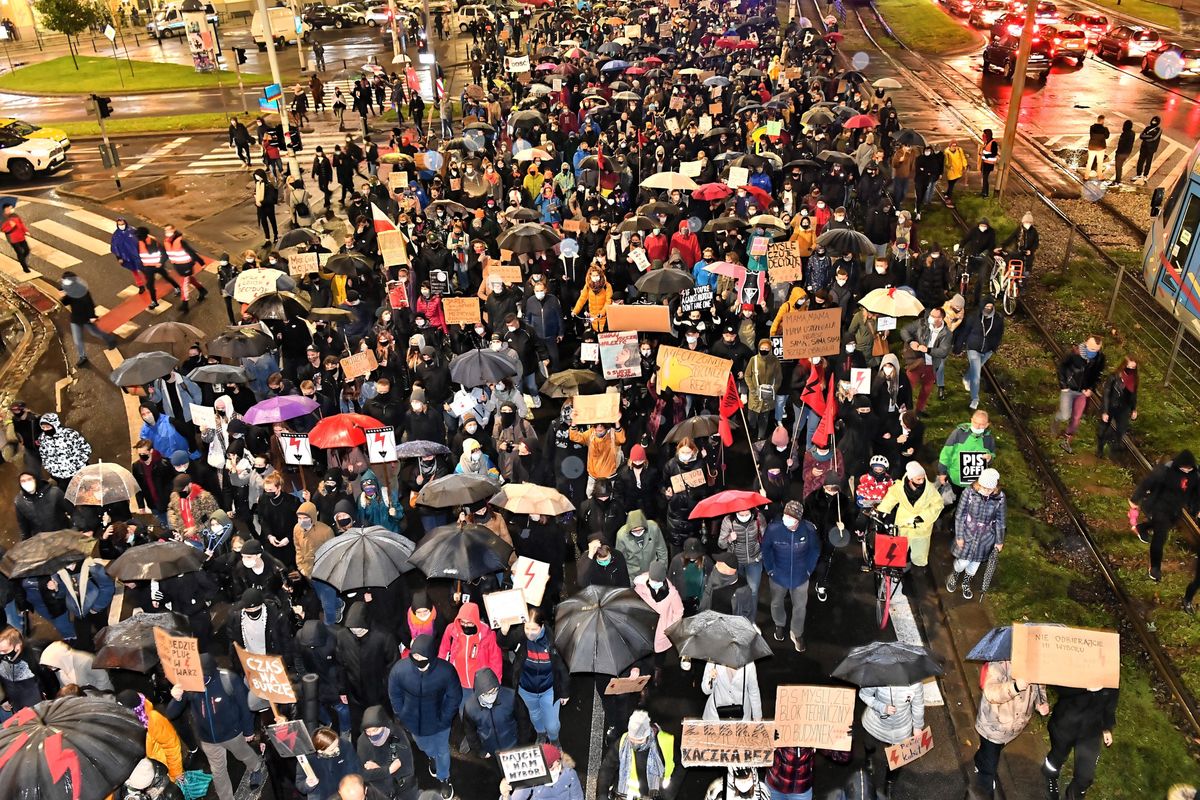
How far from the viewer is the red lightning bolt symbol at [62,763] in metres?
6.79

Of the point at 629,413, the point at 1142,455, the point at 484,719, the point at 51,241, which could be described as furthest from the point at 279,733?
the point at 51,241

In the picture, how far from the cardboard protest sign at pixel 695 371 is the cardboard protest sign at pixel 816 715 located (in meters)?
5.39

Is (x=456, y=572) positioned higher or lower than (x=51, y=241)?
higher

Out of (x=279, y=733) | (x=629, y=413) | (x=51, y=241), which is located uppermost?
(x=279, y=733)

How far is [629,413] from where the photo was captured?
13.8 metres

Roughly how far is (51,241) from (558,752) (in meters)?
26.0

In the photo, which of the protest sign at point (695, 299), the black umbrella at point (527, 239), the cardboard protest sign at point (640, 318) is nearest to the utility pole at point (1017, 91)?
the protest sign at point (695, 299)

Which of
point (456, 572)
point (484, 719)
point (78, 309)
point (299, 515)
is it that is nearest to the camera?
point (484, 719)

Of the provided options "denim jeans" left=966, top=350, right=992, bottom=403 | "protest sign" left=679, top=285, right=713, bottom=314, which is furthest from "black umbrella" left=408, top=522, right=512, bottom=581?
"denim jeans" left=966, top=350, right=992, bottom=403

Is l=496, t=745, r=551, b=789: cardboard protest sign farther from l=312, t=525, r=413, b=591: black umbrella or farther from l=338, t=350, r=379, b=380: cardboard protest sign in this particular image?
l=338, t=350, r=379, b=380: cardboard protest sign

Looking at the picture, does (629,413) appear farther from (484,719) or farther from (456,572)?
(484,719)

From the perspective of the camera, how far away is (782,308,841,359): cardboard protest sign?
12789mm

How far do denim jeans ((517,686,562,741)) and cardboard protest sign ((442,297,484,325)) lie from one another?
24.8 feet

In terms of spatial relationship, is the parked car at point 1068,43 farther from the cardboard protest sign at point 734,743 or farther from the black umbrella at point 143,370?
the cardboard protest sign at point 734,743
